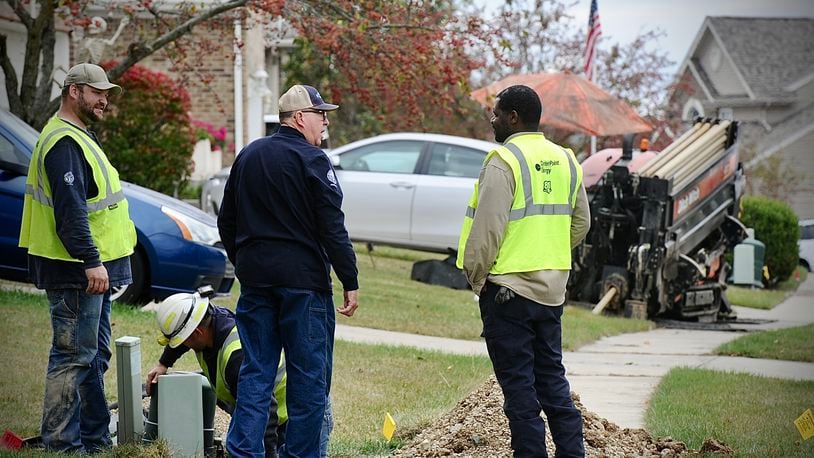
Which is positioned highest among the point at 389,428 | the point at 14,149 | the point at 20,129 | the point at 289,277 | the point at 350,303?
the point at 20,129

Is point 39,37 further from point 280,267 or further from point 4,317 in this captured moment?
point 280,267

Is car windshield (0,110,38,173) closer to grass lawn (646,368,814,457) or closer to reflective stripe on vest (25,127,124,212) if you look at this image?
reflective stripe on vest (25,127,124,212)

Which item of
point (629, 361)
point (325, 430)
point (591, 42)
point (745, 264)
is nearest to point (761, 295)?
point (745, 264)

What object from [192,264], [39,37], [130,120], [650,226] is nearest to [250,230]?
[192,264]

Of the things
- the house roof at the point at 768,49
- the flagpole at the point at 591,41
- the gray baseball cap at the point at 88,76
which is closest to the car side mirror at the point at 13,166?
the gray baseball cap at the point at 88,76

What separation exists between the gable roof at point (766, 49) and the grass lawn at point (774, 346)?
20139 mm

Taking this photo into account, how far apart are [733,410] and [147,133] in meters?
10.9

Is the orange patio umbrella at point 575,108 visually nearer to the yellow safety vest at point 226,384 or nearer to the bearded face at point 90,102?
the bearded face at point 90,102

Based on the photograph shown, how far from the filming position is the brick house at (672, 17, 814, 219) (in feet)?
99.8

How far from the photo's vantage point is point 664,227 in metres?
12.6

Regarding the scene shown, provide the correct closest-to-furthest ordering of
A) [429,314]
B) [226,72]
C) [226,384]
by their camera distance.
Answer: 1. [226,384]
2. [429,314]
3. [226,72]

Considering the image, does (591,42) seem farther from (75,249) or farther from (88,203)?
(75,249)

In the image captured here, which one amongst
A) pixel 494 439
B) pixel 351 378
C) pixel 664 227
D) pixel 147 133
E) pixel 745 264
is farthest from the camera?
pixel 745 264

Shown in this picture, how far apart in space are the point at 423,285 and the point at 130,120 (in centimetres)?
510
